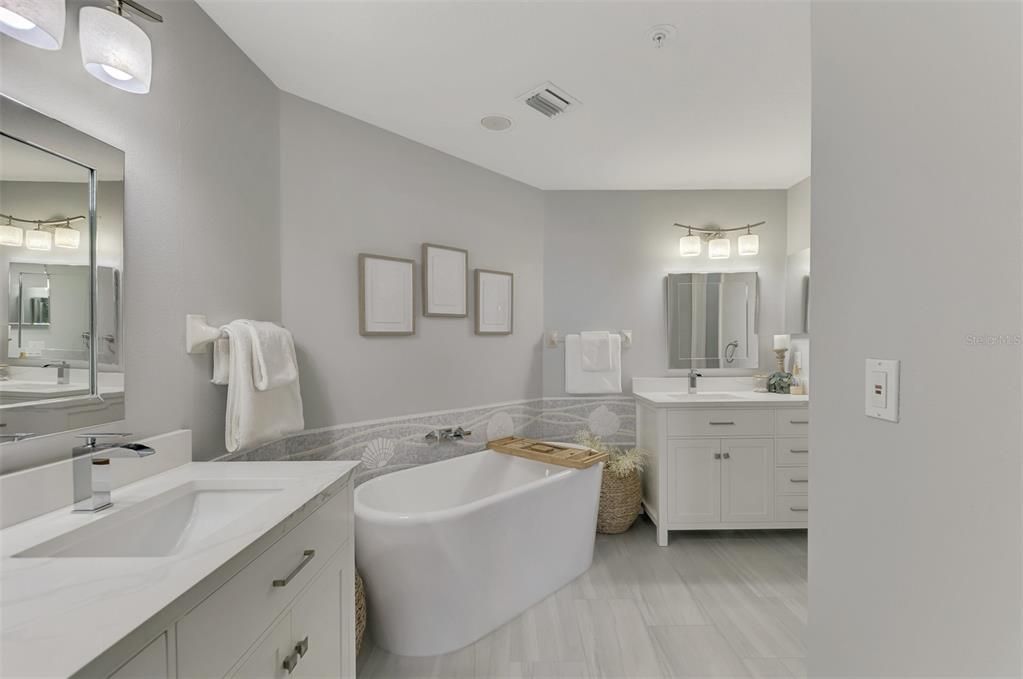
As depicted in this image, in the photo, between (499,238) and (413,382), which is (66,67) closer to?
(413,382)

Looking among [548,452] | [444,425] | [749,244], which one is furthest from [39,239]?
[749,244]

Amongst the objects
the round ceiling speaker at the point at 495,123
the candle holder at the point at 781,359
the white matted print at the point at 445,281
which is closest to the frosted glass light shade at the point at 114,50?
the round ceiling speaker at the point at 495,123

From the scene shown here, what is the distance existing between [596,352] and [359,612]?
210 cm

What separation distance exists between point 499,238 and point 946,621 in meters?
→ 2.79

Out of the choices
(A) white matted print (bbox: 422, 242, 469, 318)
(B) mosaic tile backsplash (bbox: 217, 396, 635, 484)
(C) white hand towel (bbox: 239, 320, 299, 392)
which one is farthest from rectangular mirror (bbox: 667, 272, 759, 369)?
(C) white hand towel (bbox: 239, 320, 299, 392)

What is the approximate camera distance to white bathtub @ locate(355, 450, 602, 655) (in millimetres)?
1825

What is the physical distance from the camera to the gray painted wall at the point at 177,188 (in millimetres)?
1147

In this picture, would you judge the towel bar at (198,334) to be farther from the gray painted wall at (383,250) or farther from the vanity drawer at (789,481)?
the vanity drawer at (789,481)

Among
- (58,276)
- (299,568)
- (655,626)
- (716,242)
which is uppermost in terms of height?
(716,242)

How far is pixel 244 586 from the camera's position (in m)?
0.87

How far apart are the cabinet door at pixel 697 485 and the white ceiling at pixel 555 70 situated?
1.79 m

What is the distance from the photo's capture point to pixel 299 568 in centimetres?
108

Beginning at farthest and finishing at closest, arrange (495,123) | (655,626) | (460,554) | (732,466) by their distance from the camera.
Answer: (732,466)
(495,123)
(655,626)
(460,554)

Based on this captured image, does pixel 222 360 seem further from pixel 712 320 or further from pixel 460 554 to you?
pixel 712 320
